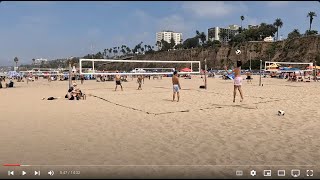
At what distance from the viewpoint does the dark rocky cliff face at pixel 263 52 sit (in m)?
81.0

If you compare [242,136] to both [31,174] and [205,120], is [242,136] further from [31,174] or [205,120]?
[31,174]

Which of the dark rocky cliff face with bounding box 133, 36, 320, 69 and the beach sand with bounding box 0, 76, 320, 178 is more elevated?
the dark rocky cliff face with bounding box 133, 36, 320, 69

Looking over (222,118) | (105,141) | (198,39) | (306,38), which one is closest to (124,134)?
(105,141)

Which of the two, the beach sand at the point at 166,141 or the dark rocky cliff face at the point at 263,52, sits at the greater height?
the dark rocky cliff face at the point at 263,52

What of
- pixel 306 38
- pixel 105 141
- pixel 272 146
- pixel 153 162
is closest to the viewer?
pixel 153 162

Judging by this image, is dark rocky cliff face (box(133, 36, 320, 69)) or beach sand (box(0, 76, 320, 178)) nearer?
beach sand (box(0, 76, 320, 178))

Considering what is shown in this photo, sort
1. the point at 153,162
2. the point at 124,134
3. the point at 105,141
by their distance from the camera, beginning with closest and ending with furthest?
the point at 153,162
the point at 105,141
the point at 124,134

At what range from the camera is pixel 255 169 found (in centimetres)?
385

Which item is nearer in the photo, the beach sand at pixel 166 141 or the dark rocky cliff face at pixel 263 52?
the beach sand at pixel 166 141

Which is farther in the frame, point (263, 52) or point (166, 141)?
point (263, 52)

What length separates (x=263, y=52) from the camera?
94625 mm

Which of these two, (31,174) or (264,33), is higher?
(264,33)

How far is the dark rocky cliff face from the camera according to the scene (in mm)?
81000

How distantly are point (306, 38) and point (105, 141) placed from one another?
295ft
